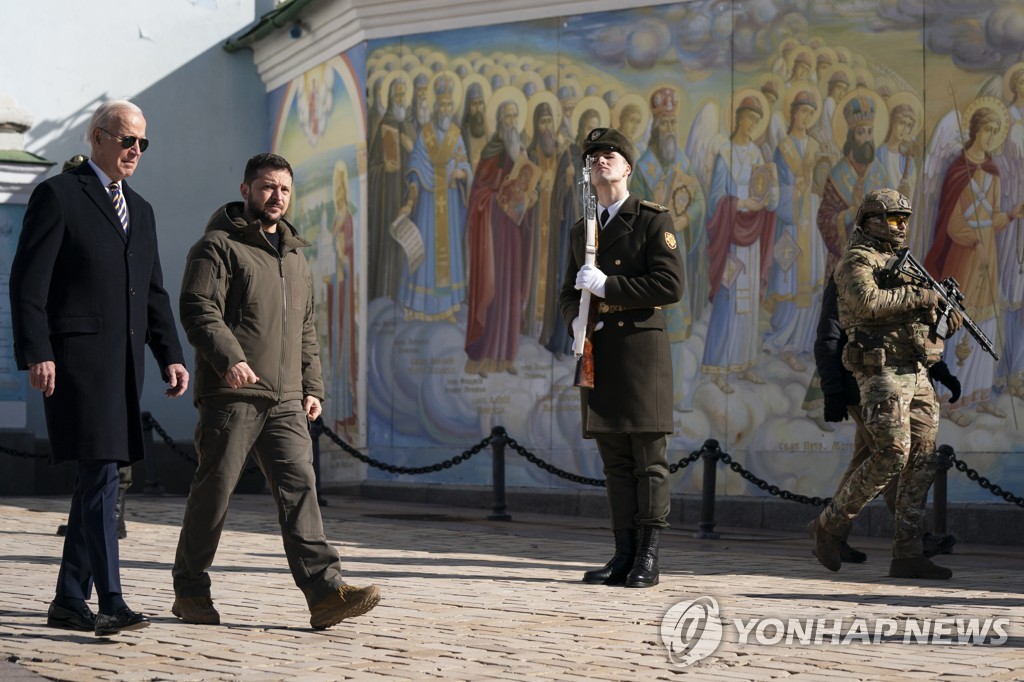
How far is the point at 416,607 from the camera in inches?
285

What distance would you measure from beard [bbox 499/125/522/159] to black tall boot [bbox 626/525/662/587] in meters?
8.17

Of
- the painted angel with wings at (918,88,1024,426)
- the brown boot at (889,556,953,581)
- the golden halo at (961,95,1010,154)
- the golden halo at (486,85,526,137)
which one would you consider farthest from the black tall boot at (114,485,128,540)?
the golden halo at (961,95,1010,154)

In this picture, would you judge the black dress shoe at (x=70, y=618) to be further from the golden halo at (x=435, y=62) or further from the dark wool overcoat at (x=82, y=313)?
the golden halo at (x=435, y=62)

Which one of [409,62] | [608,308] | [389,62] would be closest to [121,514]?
[608,308]

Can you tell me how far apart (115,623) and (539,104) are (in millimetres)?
10325

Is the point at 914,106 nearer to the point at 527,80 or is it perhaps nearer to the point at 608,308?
the point at 527,80

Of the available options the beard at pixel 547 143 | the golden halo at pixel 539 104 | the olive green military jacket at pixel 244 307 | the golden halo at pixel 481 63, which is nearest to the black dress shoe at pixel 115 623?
the olive green military jacket at pixel 244 307

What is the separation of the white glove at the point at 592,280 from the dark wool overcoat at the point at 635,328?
64 millimetres

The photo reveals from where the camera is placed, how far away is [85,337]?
6297mm

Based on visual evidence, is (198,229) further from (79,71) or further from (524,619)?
(524,619)

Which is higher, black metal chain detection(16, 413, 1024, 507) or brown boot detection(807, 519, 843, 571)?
black metal chain detection(16, 413, 1024, 507)

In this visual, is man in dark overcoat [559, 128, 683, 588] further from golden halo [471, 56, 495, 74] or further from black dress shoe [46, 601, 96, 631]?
golden halo [471, 56, 495, 74]

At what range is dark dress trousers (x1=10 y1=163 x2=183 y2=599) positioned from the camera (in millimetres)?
6199

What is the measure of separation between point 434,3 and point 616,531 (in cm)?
932
